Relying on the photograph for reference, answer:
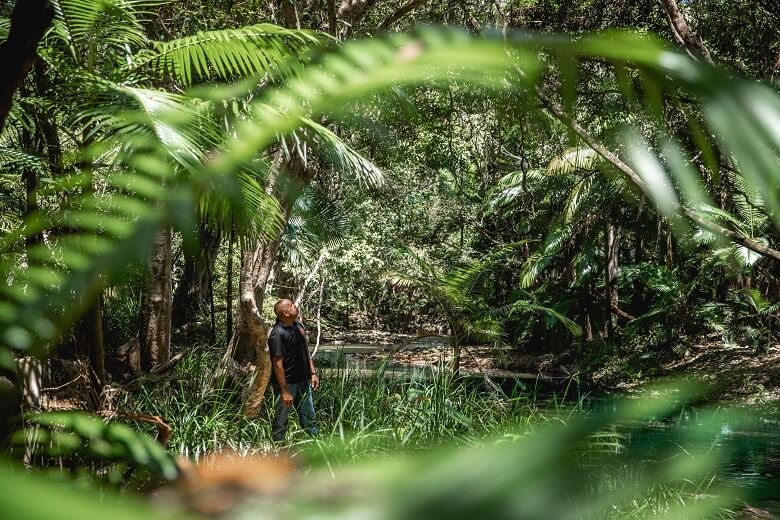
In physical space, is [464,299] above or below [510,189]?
below

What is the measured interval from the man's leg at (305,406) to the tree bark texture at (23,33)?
5257 mm

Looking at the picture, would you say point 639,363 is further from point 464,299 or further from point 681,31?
point 681,31

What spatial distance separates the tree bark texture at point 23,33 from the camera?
34 cm

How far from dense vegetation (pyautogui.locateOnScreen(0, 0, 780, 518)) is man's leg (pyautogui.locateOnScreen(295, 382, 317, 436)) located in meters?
0.39

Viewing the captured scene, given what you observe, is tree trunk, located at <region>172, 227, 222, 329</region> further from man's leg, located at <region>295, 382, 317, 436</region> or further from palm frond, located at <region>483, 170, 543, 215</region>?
palm frond, located at <region>483, 170, 543, 215</region>

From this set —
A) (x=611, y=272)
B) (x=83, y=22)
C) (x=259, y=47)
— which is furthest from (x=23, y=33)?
(x=611, y=272)

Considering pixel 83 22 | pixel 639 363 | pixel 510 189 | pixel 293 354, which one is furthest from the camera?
pixel 510 189

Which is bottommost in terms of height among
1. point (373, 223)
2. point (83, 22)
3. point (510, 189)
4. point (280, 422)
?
point (280, 422)

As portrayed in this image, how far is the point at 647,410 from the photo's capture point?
0.20 metres

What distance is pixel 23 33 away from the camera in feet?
1.11

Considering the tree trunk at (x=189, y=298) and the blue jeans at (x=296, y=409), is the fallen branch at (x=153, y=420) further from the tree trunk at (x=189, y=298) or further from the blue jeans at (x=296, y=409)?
the tree trunk at (x=189, y=298)

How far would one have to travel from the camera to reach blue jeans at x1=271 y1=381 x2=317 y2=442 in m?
5.36

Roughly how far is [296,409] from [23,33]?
5.57 m

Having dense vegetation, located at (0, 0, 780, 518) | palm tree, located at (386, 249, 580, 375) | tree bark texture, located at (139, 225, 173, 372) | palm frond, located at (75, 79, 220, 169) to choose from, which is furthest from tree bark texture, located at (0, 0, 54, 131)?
palm tree, located at (386, 249, 580, 375)
